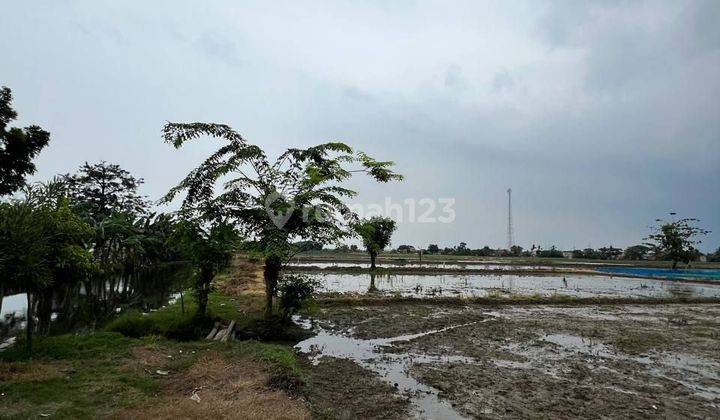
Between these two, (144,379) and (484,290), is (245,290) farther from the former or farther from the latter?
(484,290)

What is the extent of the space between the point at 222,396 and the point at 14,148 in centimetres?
2074

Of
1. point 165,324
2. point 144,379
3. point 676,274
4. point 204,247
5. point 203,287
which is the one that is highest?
point 204,247

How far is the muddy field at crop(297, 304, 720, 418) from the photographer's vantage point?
6.94 m

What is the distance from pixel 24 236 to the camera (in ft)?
23.7

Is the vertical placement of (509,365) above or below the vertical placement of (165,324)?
below

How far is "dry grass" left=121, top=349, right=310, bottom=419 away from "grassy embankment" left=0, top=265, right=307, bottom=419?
0.05 feet

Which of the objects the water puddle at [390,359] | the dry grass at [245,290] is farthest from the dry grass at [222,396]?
the dry grass at [245,290]

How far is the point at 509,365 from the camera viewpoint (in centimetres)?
942

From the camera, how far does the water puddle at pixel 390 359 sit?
6.91 m

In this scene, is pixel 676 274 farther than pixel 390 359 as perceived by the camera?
Yes

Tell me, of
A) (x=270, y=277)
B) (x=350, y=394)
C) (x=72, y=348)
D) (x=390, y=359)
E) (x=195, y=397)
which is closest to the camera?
(x=195, y=397)

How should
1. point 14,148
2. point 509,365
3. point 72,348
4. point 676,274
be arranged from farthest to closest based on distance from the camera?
1. point 676,274
2. point 14,148
3. point 509,365
4. point 72,348

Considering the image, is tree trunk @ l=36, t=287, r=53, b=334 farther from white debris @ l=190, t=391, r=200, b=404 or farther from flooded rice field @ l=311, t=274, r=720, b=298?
flooded rice field @ l=311, t=274, r=720, b=298

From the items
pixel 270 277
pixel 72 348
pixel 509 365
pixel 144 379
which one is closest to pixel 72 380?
pixel 144 379
